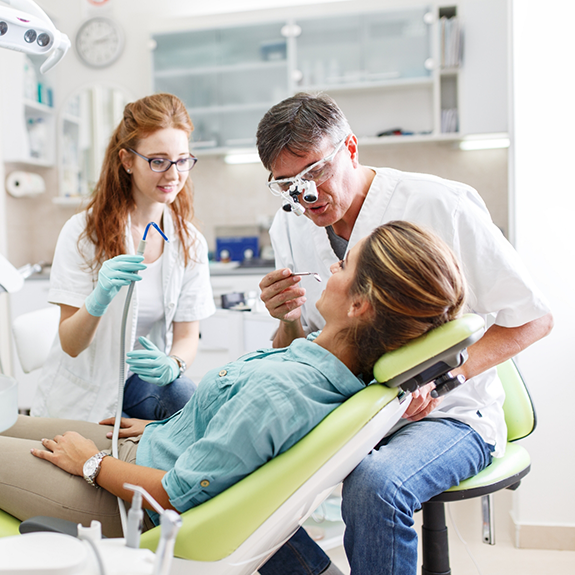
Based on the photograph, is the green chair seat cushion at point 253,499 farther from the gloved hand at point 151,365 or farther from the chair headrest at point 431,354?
the gloved hand at point 151,365

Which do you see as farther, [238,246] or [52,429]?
[238,246]

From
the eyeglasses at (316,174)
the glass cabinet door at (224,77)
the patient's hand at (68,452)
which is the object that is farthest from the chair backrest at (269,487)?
the glass cabinet door at (224,77)

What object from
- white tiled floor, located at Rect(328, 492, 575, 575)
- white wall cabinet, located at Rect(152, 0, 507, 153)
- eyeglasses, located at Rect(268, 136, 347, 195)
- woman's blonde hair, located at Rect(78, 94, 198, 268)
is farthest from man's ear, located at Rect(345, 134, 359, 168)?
white wall cabinet, located at Rect(152, 0, 507, 153)

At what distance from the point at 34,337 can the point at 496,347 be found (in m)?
1.32

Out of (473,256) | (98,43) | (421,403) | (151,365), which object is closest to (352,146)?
(473,256)

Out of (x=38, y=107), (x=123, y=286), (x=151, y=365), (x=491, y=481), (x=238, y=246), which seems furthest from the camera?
(x=238, y=246)

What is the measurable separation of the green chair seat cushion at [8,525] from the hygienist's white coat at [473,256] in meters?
0.77

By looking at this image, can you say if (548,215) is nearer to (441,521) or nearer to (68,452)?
(441,521)

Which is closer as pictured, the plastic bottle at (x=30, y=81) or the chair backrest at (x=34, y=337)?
the chair backrest at (x=34, y=337)

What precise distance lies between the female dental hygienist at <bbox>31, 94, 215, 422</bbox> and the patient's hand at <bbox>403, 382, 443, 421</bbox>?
0.65m

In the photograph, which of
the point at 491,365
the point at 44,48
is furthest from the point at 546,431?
the point at 44,48

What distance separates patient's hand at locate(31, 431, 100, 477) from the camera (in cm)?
99

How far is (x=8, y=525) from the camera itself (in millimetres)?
965

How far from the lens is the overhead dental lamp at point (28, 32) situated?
3.05ft
